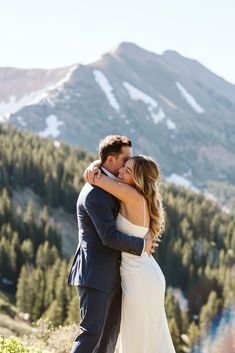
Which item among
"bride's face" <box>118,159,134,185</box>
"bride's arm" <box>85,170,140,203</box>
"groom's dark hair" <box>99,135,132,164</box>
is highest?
"groom's dark hair" <box>99,135,132,164</box>

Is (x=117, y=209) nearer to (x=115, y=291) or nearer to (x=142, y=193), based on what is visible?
(x=142, y=193)

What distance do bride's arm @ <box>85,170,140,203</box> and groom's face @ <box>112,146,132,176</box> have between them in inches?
11.4

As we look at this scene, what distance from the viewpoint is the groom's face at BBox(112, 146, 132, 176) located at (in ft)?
29.2

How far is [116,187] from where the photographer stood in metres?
8.64

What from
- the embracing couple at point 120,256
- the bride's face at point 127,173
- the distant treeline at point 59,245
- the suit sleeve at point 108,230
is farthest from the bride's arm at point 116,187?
the distant treeline at point 59,245

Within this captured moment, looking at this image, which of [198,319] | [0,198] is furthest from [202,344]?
[0,198]

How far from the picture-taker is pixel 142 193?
8867 millimetres

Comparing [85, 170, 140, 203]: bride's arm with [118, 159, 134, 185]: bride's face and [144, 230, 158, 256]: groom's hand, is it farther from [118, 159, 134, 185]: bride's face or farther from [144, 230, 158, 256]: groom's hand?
[144, 230, 158, 256]: groom's hand

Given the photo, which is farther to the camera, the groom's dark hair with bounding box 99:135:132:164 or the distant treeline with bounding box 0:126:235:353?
the distant treeline with bounding box 0:126:235:353

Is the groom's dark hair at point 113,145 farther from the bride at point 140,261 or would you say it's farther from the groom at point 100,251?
the bride at point 140,261

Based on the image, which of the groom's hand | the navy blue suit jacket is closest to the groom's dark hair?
the navy blue suit jacket

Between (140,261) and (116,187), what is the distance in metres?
1.29

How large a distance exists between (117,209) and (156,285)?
1.39m

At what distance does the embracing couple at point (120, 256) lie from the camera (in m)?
8.52
